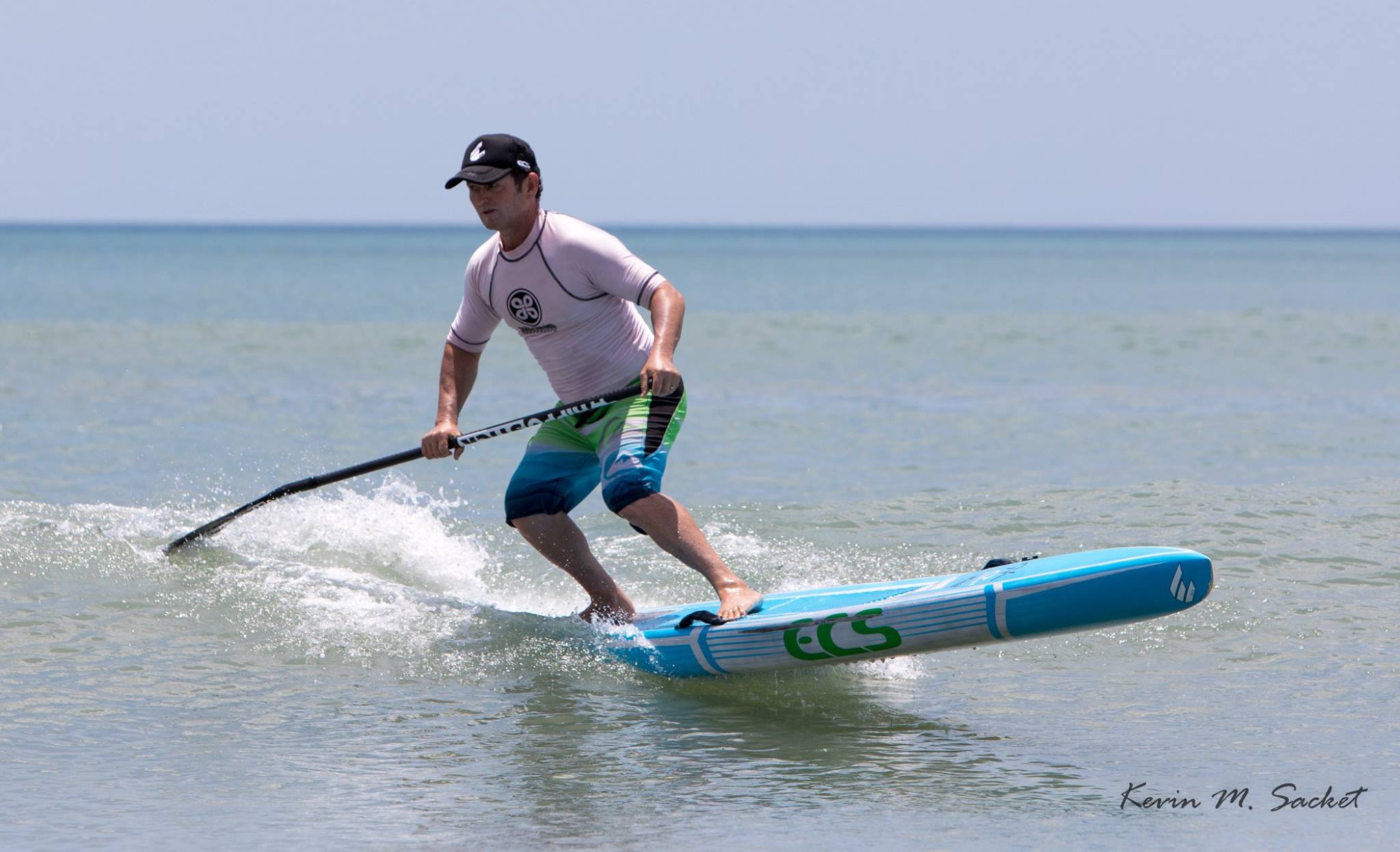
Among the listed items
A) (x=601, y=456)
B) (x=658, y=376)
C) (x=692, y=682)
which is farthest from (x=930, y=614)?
(x=601, y=456)

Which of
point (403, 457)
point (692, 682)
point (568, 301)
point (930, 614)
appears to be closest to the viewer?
point (930, 614)

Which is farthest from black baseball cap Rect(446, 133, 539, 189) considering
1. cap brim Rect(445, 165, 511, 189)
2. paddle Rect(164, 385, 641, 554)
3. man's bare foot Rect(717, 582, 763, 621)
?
man's bare foot Rect(717, 582, 763, 621)

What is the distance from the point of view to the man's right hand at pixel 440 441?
6719 millimetres

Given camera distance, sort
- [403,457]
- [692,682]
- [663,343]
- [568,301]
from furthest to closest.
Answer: [403,457] < [692,682] < [568,301] < [663,343]

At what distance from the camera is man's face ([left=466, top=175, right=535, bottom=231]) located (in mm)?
6250

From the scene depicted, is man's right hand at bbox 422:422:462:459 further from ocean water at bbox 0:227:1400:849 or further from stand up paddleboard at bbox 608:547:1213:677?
stand up paddleboard at bbox 608:547:1213:677

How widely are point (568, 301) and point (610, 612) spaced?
1.54 meters

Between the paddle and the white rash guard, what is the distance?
141 millimetres

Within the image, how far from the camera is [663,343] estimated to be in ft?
20.4

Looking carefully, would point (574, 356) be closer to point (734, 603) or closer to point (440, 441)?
point (440, 441)

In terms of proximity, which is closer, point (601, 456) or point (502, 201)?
point (502, 201)

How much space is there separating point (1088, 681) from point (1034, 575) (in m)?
1.10

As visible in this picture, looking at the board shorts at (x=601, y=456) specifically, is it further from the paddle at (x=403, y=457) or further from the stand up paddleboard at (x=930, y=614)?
the stand up paddleboard at (x=930, y=614)

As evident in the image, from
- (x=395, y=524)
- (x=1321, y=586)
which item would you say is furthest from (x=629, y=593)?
(x=1321, y=586)
